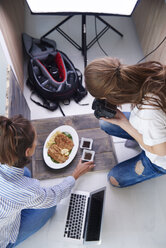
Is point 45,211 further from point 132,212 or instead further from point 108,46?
point 108,46

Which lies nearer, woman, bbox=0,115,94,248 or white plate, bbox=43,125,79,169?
woman, bbox=0,115,94,248

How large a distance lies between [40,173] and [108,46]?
1.55 metres

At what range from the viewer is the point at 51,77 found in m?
1.86

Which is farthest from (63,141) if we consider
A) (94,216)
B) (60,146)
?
(94,216)

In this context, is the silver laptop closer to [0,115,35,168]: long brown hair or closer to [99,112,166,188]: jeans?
[99,112,166,188]: jeans

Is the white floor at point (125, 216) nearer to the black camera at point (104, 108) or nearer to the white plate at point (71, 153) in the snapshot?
the white plate at point (71, 153)

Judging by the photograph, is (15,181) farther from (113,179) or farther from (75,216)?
(113,179)

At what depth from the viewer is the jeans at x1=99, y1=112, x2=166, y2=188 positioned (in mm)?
1311

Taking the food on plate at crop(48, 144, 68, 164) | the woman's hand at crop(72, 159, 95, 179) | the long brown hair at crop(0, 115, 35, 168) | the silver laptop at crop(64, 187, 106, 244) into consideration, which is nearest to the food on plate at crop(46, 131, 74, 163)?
the food on plate at crop(48, 144, 68, 164)

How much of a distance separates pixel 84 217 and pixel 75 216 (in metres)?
0.06

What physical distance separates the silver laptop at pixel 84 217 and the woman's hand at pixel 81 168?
0.12 meters

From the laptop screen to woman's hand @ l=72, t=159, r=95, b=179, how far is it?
6.5 inches

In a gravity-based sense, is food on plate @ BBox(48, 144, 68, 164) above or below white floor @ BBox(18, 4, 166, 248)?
above

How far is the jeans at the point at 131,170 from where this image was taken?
131 centimetres
